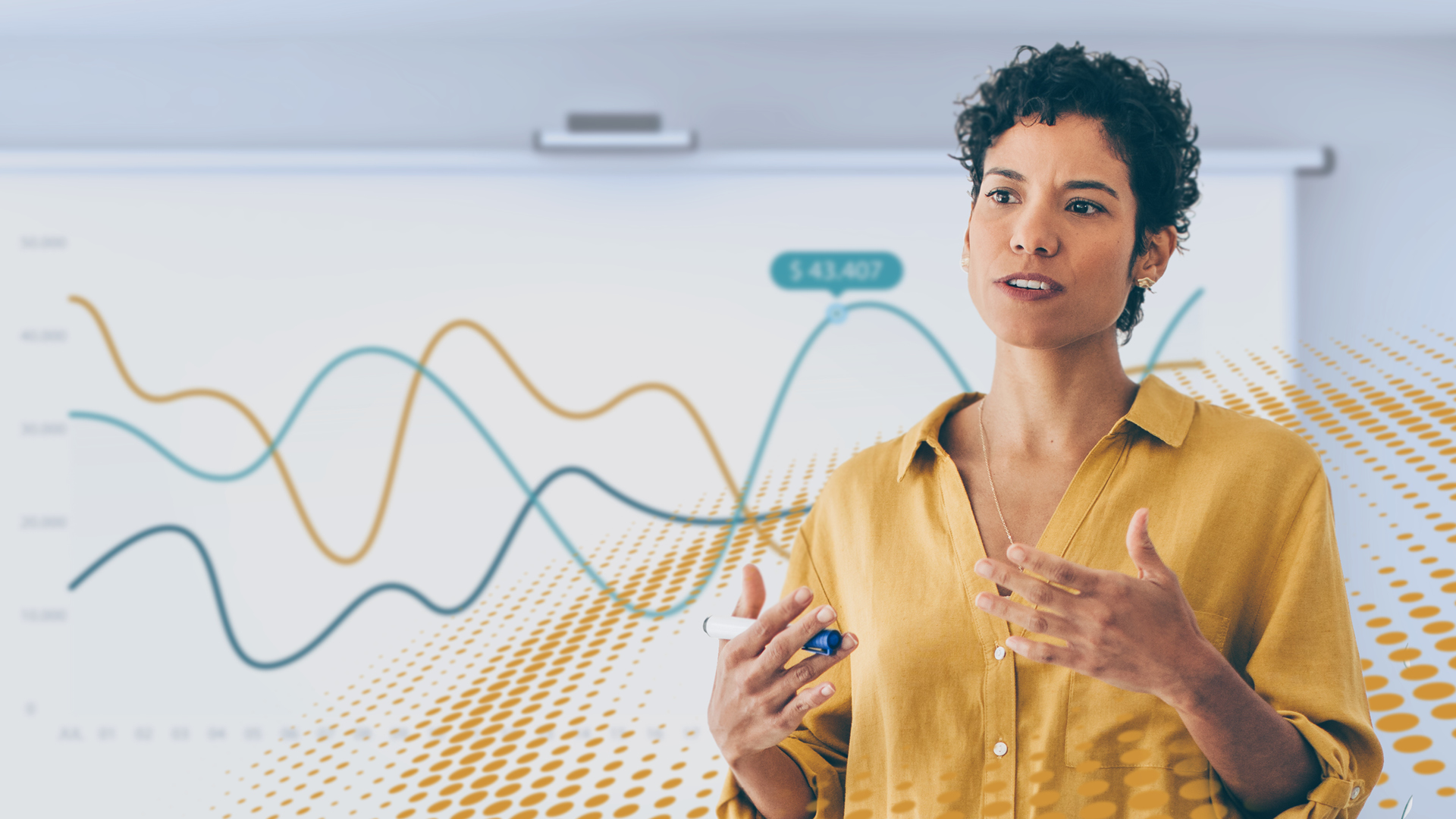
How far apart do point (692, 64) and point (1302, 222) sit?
1.24m

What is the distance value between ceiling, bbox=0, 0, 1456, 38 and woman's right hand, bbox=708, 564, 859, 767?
4.29 ft

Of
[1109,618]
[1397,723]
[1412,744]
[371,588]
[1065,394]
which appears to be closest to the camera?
[1109,618]

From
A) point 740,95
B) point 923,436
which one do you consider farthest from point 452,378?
point 923,436

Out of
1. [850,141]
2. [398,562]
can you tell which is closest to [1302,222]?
[850,141]

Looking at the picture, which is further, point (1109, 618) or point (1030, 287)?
point (1030, 287)

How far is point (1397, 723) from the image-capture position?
117 cm

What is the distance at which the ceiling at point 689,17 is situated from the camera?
5.46 ft

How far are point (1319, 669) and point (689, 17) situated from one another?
4.94ft

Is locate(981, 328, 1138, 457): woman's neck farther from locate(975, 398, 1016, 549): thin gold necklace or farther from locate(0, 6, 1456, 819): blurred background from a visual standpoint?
locate(0, 6, 1456, 819): blurred background

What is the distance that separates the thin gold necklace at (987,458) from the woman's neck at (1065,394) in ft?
0.09

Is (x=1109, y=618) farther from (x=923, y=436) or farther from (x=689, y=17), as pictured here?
(x=689, y=17)

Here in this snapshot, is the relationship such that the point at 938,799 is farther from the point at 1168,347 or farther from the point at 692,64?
the point at 692,64

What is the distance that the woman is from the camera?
68 cm

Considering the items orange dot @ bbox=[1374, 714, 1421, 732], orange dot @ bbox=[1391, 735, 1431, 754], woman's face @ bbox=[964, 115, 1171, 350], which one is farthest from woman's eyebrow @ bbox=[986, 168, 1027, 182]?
orange dot @ bbox=[1391, 735, 1431, 754]
